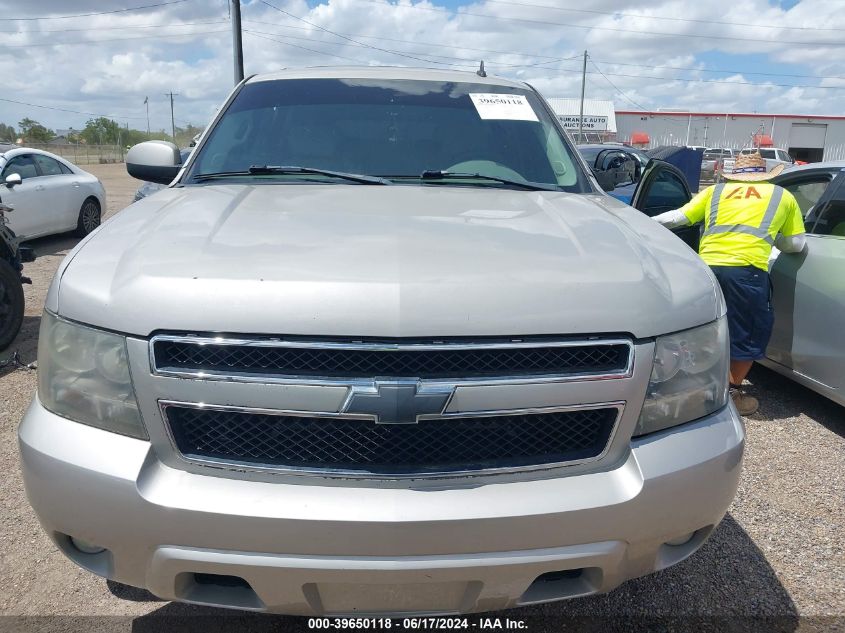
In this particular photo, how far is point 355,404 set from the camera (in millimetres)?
1630

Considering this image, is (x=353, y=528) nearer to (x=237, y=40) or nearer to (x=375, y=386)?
(x=375, y=386)

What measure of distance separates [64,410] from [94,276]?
0.37m

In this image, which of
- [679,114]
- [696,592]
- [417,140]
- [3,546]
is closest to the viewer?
[696,592]

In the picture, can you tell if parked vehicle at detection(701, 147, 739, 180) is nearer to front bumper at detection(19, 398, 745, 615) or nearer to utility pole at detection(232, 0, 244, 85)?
utility pole at detection(232, 0, 244, 85)

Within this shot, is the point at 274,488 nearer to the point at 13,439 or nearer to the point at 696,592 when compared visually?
the point at 696,592

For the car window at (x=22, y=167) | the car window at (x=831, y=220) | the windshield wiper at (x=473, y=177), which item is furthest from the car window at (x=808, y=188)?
the car window at (x=22, y=167)

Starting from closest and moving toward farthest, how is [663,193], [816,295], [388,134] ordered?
[388,134]
[816,295]
[663,193]

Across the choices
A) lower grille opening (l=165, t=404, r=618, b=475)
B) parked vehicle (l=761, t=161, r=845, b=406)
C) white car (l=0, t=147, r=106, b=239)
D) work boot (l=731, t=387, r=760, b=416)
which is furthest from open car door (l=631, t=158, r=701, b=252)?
white car (l=0, t=147, r=106, b=239)

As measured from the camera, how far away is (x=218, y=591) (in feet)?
5.75

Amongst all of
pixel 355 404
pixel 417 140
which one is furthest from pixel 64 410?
pixel 417 140

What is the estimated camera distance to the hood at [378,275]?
1649 millimetres

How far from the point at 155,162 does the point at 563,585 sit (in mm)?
2618

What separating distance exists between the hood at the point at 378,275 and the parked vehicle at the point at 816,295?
238 centimetres

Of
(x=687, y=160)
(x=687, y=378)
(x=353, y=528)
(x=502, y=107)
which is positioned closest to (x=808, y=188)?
(x=502, y=107)
